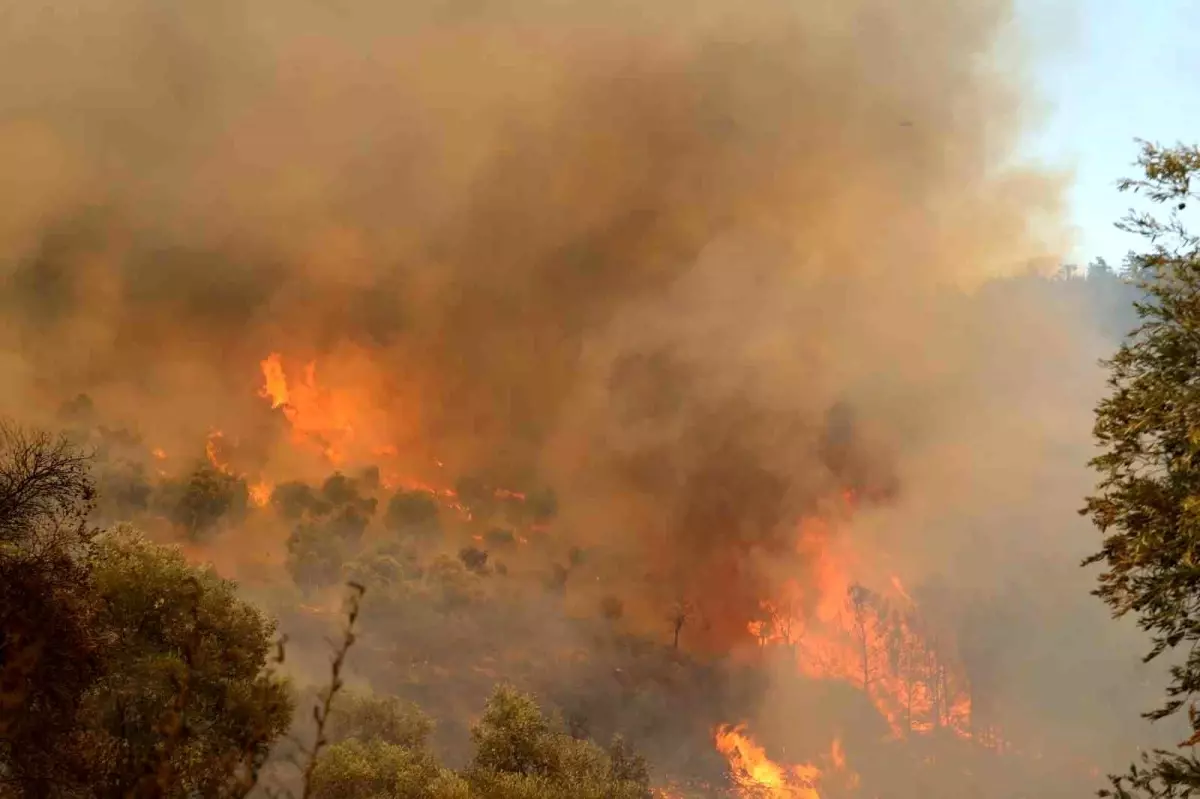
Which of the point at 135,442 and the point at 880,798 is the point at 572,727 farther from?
the point at 135,442

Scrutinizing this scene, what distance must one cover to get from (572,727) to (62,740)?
5866 inches

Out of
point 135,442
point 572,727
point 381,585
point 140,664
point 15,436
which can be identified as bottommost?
point 140,664

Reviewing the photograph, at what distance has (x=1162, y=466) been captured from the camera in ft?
54.2

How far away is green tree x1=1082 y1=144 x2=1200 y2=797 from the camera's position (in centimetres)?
1462

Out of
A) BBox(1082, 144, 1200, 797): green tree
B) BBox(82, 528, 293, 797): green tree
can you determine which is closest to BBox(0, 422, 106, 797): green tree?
BBox(82, 528, 293, 797): green tree

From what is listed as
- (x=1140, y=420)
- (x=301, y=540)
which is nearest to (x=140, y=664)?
(x=1140, y=420)

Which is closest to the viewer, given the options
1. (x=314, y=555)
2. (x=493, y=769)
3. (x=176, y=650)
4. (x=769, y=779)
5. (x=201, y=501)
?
(x=176, y=650)

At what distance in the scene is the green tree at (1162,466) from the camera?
14617 mm

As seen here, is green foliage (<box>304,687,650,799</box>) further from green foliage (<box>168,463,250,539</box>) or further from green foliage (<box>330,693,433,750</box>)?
green foliage (<box>168,463,250,539</box>)

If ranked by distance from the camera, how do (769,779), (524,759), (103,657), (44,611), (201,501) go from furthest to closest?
(769,779) < (201,501) < (524,759) < (103,657) < (44,611)

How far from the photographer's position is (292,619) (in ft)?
544

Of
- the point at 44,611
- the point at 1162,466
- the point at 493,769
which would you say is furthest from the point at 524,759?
the point at 1162,466

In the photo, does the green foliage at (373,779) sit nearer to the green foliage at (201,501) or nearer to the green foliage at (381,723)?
the green foliage at (381,723)

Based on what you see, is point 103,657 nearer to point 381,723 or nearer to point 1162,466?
point 1162,466
